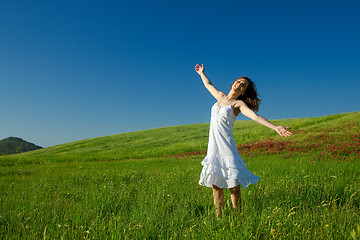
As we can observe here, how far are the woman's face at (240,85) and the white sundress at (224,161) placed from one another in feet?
1.67

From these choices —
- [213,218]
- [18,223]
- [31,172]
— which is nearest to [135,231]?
[213,218]

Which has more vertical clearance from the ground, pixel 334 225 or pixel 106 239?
pixel 106 239

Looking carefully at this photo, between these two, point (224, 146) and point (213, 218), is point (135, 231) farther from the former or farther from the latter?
point (224, 146)

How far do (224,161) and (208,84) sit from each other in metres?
2.19

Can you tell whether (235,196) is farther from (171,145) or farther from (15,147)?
(171,145)

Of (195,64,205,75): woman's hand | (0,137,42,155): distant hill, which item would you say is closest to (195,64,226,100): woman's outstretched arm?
(195,64,205,75): woman's hand

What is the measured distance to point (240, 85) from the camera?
185 inches

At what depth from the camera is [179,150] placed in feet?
75.4

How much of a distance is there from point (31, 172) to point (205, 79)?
1154 centimetres

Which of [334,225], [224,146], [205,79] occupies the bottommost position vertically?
[334,225]

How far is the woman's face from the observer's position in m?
4.70

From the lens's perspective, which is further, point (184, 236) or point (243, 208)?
point (243, 208)

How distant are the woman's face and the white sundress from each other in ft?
1.67

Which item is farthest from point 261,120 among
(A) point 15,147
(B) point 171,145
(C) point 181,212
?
(B) point 171,145
